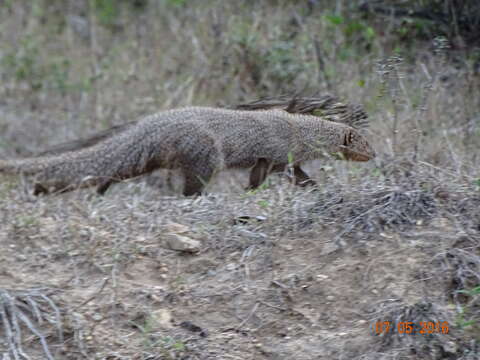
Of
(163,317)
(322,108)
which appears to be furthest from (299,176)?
(163,317)

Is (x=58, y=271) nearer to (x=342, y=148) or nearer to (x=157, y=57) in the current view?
(x=342, y=148)

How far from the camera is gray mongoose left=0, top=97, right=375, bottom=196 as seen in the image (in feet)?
13.6

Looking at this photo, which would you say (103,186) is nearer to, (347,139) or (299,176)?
(299,176)

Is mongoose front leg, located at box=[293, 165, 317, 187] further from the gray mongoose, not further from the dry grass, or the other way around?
the dry grass

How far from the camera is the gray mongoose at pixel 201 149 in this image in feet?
13.6

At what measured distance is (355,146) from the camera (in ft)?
13.6

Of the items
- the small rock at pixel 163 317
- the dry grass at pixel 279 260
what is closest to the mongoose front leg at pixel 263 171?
the dry grass at pixel 279 260

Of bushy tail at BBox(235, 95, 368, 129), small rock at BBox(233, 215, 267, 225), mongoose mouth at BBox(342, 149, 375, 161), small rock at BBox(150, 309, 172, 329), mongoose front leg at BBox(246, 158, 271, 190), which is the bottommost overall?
small rock at BBox(150, 309, 172, 329)

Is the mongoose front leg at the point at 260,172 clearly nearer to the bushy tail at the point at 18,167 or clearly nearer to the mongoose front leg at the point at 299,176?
the mongoose front leg at the point at 299,176

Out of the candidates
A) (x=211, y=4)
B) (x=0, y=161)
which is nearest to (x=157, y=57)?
(x=211, y=4)
